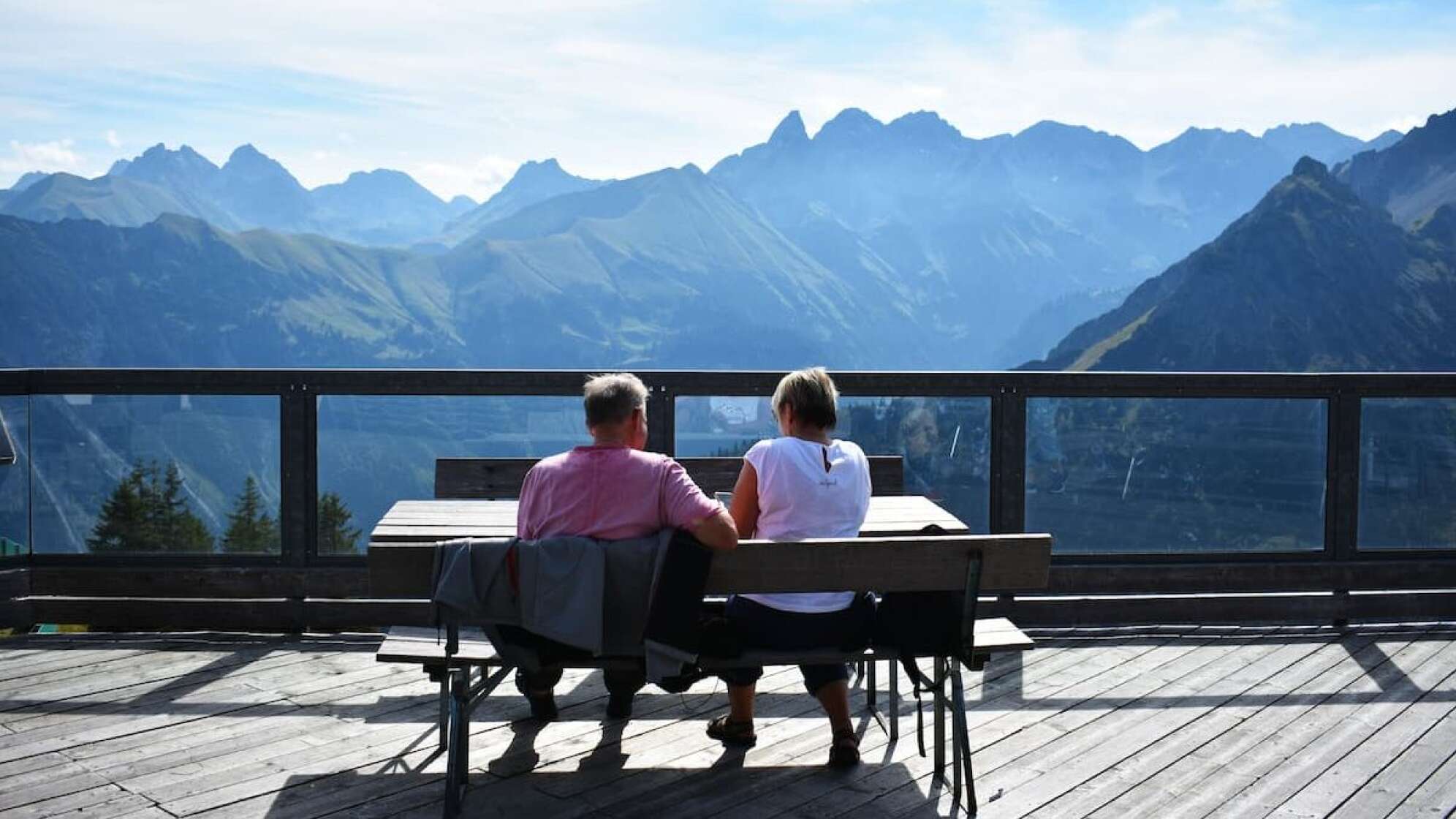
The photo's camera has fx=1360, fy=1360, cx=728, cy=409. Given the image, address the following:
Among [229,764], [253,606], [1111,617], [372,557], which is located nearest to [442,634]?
[229,764]

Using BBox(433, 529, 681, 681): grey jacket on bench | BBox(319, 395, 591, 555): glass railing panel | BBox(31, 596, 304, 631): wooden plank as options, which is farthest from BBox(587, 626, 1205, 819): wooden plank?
Answer: BBox(31, 596, 304, 631): wooden plank

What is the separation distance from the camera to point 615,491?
402cm

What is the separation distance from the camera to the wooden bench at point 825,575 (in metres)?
3.92

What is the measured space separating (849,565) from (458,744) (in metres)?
1.27

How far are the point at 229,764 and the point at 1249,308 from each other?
160426mm

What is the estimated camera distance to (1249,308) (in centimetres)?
15275

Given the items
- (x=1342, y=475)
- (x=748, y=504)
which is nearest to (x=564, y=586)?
(x=748, y=504)

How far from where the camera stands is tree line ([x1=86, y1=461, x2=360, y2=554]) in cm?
658

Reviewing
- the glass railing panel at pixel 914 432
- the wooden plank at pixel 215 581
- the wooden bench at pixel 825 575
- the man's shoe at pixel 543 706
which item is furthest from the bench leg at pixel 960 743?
the wooden plank at pixel 215 581

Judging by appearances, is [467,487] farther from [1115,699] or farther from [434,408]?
[1115,699]

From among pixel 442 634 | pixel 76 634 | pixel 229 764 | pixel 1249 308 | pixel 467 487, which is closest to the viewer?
pixel 229 764

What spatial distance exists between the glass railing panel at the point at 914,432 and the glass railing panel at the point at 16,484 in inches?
125

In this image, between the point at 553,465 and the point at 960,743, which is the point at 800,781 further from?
the point at 553,465

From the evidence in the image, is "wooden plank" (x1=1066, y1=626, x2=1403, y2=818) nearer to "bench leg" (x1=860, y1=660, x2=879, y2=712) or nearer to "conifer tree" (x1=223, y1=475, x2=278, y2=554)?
"bench leg" (x1=860, y1=660, x2=879, y2=712)
